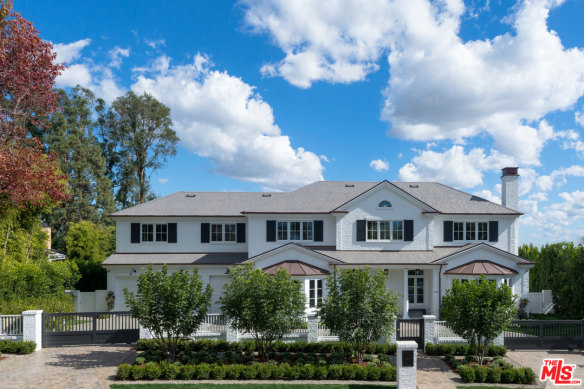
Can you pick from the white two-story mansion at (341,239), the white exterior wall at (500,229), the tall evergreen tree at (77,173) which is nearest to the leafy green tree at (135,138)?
the tall evergreen tree at (77,173)

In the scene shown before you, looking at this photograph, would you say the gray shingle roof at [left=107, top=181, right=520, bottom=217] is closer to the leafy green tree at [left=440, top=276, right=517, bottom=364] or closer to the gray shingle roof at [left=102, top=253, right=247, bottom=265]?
the gray shingle roof at [left=102, top=253, right=247, bottom=265]

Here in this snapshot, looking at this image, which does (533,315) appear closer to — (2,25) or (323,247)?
(323,247)

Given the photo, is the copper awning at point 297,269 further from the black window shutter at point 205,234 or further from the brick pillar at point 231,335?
the black window shutter at point 205,234

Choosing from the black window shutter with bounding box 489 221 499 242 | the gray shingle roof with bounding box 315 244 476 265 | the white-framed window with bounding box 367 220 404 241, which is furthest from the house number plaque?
the black window shutter with bounding box 489 221 499 242

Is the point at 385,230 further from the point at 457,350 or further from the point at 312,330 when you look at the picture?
the point at 312,330

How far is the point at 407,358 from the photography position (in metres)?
10.9

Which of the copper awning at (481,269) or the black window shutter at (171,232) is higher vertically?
the black window shutter at (171,232)

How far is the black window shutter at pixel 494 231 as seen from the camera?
23.2 meters

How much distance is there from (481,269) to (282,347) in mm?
12517

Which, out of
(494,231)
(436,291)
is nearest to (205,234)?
(436,291)

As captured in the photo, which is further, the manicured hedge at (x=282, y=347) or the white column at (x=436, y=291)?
the white column at (x=436, y=291)

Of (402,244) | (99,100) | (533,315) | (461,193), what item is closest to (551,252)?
(533,315)

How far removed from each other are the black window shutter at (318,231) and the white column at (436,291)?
6.75m

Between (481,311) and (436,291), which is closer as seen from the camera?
(481,311)
